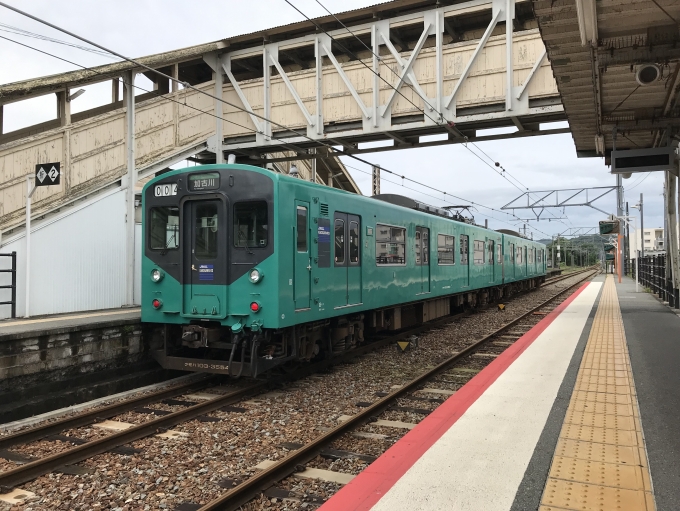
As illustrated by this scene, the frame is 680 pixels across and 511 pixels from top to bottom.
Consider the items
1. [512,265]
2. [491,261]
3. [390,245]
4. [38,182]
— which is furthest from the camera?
[512,265]

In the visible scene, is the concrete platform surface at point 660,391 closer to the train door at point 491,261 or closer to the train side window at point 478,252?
the train side window at point 478,252

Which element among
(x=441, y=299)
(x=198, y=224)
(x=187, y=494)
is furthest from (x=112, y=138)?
(x=187, y=494)

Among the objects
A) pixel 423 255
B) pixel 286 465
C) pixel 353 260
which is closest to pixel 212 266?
pixel 353 260

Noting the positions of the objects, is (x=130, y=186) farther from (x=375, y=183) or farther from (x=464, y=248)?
(x=375, y=183)

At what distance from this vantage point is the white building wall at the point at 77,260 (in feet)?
34.2

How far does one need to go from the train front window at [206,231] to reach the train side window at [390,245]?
136 inches

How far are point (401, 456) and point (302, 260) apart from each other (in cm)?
371

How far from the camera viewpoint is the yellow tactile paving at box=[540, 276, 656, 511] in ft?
12.0

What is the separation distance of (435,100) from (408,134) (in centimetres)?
132

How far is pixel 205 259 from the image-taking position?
25.3 ft

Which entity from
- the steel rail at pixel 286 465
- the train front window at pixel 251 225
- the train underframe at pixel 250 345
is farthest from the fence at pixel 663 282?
the train front window at pixel 251 225

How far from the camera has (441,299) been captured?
1516 centimetres

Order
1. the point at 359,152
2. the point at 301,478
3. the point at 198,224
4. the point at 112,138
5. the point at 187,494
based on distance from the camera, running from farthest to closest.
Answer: the point at 359,152, the point at 112,138, the point at 198,224, the point at 301,478, the point at 187,494

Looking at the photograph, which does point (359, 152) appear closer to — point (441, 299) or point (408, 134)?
point (408, 134)
